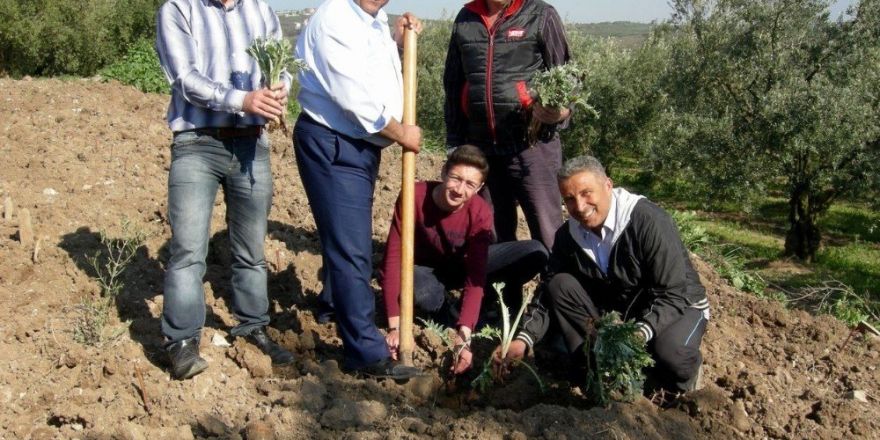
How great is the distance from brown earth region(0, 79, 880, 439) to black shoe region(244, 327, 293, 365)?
2.9 inches

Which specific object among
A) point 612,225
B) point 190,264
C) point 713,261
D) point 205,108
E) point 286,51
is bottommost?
point 713,261

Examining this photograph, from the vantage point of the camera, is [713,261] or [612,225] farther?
[713,261]

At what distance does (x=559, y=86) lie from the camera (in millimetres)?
4496

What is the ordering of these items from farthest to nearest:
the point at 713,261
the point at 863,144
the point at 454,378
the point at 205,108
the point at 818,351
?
the point at 863,144
the point at 713,261
the point at 818,351
the point at 454,378
the point at 205,108

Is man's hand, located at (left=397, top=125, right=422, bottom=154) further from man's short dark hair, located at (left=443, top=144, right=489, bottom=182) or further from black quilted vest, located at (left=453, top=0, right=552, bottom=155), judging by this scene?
black quilted vest, located at (left=453, top=0, right=552, bottom=155)

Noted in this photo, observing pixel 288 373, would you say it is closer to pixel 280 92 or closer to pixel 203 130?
pixel 203 130

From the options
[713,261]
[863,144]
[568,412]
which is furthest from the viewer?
[863,144]

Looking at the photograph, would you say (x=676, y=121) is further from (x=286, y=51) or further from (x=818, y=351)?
(x=286, y=51)

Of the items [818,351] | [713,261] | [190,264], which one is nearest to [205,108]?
[190,264]

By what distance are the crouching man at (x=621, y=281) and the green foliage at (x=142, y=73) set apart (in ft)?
33.8

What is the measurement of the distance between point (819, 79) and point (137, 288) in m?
9.74

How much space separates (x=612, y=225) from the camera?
159 inches

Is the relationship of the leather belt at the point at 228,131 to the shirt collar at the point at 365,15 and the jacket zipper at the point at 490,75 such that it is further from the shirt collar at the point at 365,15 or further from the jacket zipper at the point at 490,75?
the jacket zipper at the point at 490,75

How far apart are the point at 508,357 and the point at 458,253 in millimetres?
870
